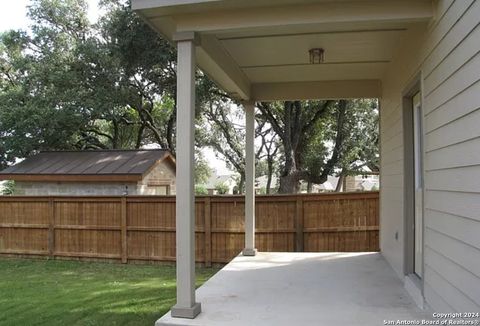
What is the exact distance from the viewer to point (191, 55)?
390 cm

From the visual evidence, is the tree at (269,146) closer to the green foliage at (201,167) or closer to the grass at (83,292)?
the green foliage at (201,167)

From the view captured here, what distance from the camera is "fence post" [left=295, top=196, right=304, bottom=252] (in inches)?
369

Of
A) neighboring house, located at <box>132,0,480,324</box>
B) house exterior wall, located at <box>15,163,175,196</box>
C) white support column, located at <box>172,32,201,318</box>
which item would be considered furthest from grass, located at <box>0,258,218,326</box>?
house exterior wall, located at <box>15,163,175,196</box>

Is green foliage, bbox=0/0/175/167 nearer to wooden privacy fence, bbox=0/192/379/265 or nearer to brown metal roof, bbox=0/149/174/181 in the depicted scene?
brown metal roof, bbox=0/149/174/181

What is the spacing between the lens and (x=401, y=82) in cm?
517

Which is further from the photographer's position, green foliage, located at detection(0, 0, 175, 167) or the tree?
the tree

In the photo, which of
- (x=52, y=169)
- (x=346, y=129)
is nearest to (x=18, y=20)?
(x=52, y=169)

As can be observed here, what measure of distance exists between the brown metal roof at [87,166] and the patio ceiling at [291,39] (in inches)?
251

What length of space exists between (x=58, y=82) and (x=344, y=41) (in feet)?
42.2

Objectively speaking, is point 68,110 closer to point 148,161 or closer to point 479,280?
point 148,161

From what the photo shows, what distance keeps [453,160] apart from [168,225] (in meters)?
7.65

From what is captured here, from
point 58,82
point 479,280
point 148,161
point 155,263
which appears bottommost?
point 155,263

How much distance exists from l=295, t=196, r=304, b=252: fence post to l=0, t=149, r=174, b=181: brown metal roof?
4.64 m

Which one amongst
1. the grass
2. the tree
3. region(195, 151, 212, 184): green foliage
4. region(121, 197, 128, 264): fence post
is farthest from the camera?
region(195, 151, 212, 184): green foliage
